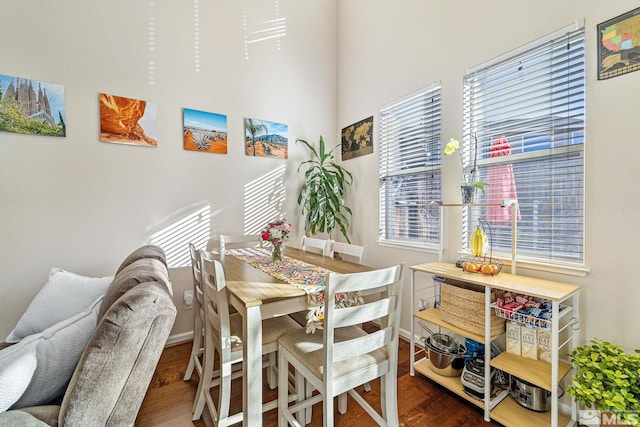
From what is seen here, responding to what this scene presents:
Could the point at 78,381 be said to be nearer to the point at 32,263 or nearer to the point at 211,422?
the point at 211,422

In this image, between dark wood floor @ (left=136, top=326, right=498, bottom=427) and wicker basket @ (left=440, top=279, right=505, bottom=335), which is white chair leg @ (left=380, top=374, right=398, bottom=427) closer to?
dark wood floor @ (left=136, top=326, right=498, bottom=427)

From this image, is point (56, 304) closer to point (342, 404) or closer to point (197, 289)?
point (197, 289)

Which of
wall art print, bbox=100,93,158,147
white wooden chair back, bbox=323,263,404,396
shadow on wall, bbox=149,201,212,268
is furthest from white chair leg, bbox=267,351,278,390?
wall art print, bbox=100,93,158,147

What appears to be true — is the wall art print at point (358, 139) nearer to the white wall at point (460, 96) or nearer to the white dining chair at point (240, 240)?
the white wall at point (460, 96)

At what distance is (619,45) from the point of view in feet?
4.41

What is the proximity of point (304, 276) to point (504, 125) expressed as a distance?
5.56ft

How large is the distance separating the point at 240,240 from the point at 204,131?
1.11 meters

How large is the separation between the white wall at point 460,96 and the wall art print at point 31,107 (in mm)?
2665

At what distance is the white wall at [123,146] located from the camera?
1.96 m

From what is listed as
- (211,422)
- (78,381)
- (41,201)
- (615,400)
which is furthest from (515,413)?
(41,201)

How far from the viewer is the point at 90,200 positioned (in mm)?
2156

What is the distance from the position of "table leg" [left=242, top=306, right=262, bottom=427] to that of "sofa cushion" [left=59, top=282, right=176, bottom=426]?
350 millimetres

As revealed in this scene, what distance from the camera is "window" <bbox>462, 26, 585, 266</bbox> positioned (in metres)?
1.52

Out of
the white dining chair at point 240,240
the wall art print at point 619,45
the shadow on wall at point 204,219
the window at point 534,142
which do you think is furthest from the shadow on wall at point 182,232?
the wall art print at point 619,45
